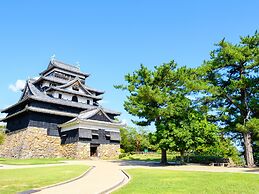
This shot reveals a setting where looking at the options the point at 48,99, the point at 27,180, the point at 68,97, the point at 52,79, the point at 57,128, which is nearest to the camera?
the point at 27,180

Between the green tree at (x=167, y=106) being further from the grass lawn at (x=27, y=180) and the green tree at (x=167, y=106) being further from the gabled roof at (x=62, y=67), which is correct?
the gabled roof at (x=62, y=67)

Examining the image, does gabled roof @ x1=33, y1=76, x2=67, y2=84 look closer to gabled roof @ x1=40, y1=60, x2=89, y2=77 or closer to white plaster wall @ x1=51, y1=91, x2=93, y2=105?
gabled roof @ x1=40, y1=60, x2=89, y2=77

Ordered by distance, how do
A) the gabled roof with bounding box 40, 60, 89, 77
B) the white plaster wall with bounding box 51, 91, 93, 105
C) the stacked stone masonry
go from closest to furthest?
the stacked stone masonry → the white plaster wall with bounding box 51, 91, 93, 105 → the gabled roof with bounding box 40, 60, 89, 77

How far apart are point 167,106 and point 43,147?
824 inches

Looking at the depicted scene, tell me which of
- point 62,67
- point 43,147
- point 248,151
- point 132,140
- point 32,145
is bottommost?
point 248,151

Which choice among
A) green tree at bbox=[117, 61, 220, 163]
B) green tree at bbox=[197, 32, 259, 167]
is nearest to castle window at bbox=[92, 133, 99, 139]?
green tree at bbox=[117, 61, 220, 163]

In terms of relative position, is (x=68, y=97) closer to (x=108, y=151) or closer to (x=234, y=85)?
(x=108, y=151)

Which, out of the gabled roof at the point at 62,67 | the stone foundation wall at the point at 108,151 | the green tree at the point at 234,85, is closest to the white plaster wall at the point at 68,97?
the gabled roof at the point at 62,67

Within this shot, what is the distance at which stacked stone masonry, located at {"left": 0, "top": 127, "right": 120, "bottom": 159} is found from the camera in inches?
1350

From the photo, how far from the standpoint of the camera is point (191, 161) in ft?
91.7

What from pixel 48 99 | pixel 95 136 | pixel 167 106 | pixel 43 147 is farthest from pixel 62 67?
pixel 167 106

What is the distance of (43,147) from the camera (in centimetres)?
3562

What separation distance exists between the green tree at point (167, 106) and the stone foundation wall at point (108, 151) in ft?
42.1

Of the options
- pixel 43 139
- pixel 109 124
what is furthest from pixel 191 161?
pixel 43 139
